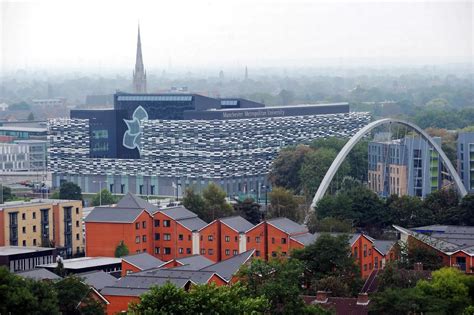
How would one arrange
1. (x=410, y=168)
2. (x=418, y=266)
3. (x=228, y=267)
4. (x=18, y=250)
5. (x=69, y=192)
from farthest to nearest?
1. (x=410, y=168)
2. (x=69, y=192)
3. (x=18, y=250)
4. (x=418, y=266)
5. (x=228, y=267)

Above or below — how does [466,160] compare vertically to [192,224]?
above

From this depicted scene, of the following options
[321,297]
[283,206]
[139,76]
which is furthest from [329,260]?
[139,76]

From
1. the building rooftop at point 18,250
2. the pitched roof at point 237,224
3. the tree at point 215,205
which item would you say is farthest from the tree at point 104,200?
the pitched roof at point 237,224

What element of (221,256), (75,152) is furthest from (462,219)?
(75,152)

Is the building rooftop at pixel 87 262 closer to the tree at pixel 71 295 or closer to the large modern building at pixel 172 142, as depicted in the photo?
the tree at pixel 71 295

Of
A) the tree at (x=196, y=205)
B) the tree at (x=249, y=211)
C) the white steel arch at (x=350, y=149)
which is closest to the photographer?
the tree at (x=196, y=205)

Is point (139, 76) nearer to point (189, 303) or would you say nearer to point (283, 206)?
point (283, 206)
